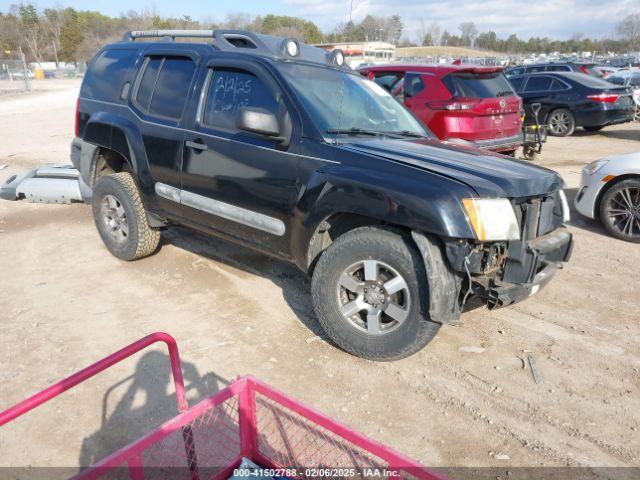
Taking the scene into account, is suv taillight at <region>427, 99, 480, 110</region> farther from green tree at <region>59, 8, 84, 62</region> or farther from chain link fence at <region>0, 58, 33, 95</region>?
green tree at <region>59, 8, 84, 62</region>

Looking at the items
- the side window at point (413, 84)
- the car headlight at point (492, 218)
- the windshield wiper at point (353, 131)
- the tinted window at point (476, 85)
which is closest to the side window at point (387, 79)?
the side window at point (413, 84)

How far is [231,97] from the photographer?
4.16m

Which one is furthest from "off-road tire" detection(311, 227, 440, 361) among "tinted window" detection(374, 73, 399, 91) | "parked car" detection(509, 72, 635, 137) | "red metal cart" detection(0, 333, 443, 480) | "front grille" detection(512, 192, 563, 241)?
"parked car" detection(509, 72, 635, 137)

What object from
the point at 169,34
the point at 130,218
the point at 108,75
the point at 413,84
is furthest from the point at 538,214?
the point at 413,84

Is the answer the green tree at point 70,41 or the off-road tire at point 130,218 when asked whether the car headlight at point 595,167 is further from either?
the green tree at point 70,41

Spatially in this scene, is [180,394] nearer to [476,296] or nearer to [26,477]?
[26,477]

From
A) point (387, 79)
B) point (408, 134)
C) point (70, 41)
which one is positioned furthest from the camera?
point (70, 41)

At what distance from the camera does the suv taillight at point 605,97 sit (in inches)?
508

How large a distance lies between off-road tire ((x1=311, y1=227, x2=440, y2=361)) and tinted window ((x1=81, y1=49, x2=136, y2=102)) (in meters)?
2.91

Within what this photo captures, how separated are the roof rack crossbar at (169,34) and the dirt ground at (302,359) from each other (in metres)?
2.10

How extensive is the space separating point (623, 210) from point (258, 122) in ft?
14.8

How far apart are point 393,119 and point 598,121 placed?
10.8 metres

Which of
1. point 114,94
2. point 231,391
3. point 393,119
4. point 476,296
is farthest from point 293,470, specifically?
point 114,94

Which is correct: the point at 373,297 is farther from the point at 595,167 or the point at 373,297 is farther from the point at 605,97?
the point at 605,97
